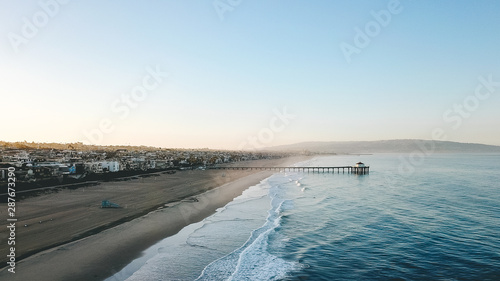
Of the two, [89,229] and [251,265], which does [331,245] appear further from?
[89,229]

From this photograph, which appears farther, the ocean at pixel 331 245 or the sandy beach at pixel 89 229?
the ocean at pixel 331 245

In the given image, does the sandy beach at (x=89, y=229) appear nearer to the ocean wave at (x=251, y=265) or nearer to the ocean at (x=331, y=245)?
the ocean at (x=331, y=245)

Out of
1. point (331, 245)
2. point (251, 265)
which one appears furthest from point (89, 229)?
point (331, 245)

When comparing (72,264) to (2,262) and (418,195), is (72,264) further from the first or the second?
(418,195)

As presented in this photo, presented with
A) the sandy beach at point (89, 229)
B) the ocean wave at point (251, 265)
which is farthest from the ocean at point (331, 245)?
the sandy beach at point (89, 229)

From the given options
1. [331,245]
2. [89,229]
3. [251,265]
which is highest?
[89,229]

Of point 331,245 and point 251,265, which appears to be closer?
point 251,265

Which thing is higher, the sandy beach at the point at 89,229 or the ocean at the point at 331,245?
the sandy beach at the point at 89,229

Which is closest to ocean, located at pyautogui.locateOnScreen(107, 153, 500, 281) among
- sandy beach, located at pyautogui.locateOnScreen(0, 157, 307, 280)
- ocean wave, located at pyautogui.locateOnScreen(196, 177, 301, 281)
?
ocean wave, located at pyautogui.locateOnScreen(196, 177, 301, 281)

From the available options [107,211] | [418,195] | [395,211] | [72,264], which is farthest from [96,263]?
[418,195]
